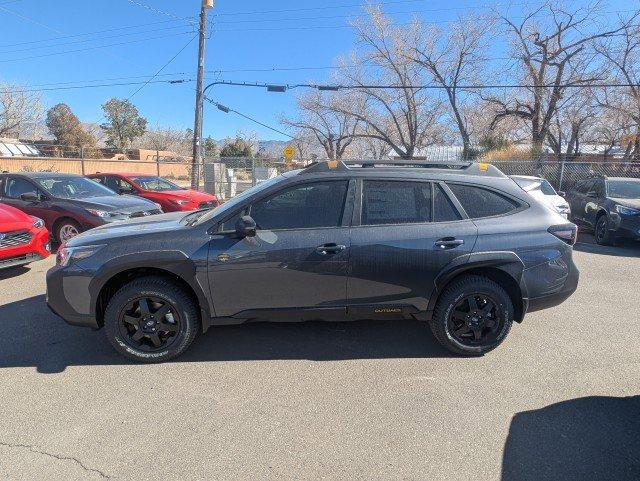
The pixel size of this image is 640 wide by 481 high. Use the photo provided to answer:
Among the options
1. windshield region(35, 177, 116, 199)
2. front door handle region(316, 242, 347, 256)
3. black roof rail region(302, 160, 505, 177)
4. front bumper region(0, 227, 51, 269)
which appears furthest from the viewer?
windshield region(35, 177, 116, 199)

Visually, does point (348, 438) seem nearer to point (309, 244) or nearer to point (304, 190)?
point (309, 244)

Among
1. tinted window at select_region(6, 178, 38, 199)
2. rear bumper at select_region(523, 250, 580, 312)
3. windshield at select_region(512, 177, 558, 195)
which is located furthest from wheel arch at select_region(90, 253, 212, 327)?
windshield at select_region(512, 177, 558, 195)

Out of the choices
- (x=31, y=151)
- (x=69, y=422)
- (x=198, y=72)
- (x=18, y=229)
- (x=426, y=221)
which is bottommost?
(x=69, y=422)

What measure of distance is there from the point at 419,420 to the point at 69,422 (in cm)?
235

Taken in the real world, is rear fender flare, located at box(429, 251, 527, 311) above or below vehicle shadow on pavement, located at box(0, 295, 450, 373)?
above

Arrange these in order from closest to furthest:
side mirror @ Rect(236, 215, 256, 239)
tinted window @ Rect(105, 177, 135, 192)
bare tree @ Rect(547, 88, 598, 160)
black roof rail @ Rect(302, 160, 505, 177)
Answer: side mirror @ Rect(236, 215, 256, 239) → black roof rail @ Rect(302, 160, 505, 177) → tinted window @ Rect(105, 177, 135, 192) → bare tree @ Rect(547, 88, 598, 160)

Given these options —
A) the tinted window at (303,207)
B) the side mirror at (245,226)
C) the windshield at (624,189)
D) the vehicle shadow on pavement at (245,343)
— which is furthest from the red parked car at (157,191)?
the windshield at (624,189)

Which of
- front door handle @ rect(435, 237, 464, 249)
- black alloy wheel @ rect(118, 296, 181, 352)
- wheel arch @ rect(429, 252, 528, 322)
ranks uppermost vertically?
front door handle @ rect(435, 237, 464, 249)

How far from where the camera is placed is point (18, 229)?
A: 578 cm

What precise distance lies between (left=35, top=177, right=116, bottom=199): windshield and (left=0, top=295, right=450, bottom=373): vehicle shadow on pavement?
4066mm

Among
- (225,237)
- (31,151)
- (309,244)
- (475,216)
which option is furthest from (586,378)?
(31,151)

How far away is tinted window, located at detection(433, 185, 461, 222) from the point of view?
3539mm

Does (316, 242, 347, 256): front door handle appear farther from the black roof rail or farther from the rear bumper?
the rear bumper

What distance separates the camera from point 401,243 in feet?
11.2
